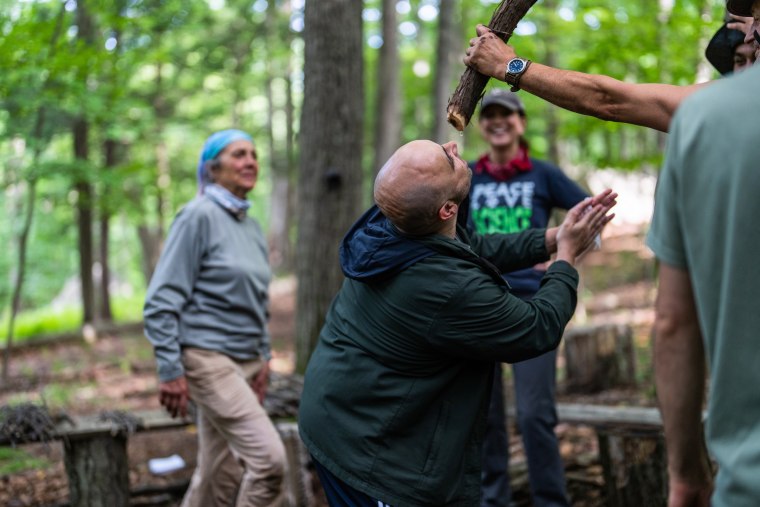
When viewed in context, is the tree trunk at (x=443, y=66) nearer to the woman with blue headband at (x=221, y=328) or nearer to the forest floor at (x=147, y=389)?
the forest floor at (x=147, y=389)

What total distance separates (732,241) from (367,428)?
1.58 metres

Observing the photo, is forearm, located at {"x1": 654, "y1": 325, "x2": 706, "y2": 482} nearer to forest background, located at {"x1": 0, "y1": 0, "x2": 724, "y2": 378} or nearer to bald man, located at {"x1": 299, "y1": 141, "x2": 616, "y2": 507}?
bald man, located at {"x1": 299, "y1": 141, "x2": 616, "y2": 507}

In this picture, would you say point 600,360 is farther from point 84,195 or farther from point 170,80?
point 170,80

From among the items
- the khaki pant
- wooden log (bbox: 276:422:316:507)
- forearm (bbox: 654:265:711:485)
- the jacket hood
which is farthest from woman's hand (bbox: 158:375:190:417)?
forearm (bbox: 654:265:711:485)

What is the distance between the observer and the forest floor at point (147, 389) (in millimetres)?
5637

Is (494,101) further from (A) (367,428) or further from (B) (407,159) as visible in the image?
(A) (367,428)

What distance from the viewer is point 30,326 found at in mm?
15875

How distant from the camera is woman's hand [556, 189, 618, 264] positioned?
2.92 meters

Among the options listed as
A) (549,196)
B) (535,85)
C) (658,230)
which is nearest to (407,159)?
(535,85)

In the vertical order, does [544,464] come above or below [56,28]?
below

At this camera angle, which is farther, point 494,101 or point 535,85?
point 494,101

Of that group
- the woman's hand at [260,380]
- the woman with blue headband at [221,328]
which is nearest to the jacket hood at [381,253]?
the woman with blue headband at [221,328]

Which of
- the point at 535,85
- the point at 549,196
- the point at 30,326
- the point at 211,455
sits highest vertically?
the point at 535,85

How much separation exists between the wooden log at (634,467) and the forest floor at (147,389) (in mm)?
681
